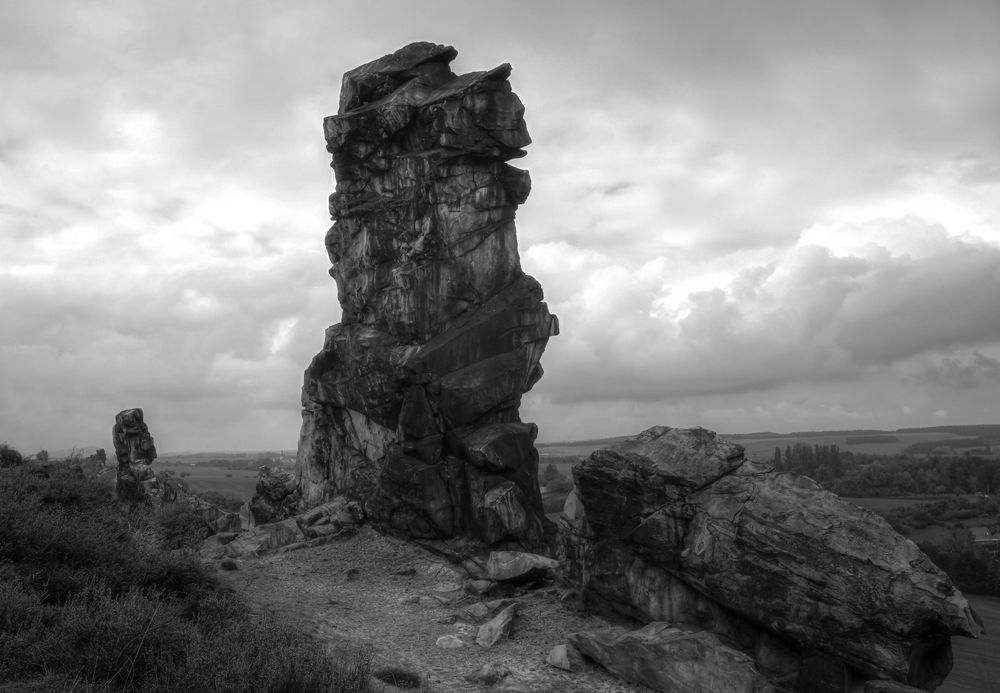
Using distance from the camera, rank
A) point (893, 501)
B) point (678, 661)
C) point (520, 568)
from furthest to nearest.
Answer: point (893, 501) < point (520, 568) < point (678, 661)

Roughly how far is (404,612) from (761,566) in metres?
11.2

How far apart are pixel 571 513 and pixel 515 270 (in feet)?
42.1

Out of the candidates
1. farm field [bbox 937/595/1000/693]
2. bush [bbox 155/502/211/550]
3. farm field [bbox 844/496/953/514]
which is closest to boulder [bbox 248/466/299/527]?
bush [bbox 155/502/211/550]

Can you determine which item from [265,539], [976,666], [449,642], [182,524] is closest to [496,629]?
[449,642]

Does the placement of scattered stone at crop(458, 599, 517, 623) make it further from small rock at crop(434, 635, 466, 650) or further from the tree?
the tree

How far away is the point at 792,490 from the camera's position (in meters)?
16.6

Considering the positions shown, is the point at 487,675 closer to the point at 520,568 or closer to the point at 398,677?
the point at 398,677

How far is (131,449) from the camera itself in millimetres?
35875

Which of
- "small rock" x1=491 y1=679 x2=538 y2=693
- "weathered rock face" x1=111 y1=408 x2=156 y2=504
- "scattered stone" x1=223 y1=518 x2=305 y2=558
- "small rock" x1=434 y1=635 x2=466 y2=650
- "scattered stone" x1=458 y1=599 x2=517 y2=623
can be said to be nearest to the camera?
"small rock" x1=491 y1=679 x2=538 y2=693

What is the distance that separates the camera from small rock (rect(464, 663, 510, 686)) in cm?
1562

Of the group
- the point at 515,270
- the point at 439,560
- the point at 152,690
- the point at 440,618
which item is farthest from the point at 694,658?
the point at 515,270

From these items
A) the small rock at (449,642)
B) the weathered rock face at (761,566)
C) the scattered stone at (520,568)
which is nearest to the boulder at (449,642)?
the small rock at (449,642)

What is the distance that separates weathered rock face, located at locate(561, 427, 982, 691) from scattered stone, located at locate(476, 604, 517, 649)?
96.3 inches

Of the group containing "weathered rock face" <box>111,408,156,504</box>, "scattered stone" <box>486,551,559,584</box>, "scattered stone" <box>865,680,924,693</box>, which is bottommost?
"scattered stone" <box>865,680,924,693</box>
